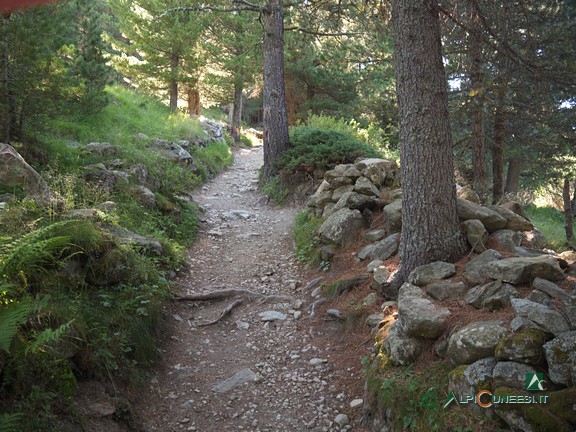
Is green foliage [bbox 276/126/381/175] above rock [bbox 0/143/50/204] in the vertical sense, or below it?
above

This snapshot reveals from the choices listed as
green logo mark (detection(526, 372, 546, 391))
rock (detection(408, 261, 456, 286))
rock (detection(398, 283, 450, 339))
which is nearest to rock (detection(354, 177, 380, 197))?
rock (detection(408, 261, 456, 286))

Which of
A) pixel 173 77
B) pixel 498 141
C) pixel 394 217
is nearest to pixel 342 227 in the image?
pixel 394 217

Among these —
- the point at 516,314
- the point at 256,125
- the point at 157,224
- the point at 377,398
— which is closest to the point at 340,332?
the point at 377,398

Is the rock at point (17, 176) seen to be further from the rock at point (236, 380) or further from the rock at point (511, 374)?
the rock at point (511, 374)

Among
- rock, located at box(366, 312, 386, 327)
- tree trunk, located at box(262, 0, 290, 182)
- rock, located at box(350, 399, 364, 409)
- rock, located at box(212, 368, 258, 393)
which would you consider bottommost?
rock, located at box(212, 368, 258, 393)

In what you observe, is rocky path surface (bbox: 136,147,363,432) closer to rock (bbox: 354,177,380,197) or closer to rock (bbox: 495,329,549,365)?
rock (bbox: 495,329,549,365)

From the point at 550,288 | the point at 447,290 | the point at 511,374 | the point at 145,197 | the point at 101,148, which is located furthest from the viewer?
the point at 101,148

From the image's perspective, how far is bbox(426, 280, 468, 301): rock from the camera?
15.3ft

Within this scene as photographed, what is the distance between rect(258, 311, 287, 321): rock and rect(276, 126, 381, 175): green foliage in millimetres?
5476

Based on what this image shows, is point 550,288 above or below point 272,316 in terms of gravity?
above

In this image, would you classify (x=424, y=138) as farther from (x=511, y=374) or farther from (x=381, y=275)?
(x=511, y=374)

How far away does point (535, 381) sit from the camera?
10.2 feet

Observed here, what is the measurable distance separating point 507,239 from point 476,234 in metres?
0.45

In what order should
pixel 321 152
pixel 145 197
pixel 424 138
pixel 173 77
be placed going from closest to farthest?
pixel 424 138
pixel 145 197
pixel 321 152
pixel 173 77
